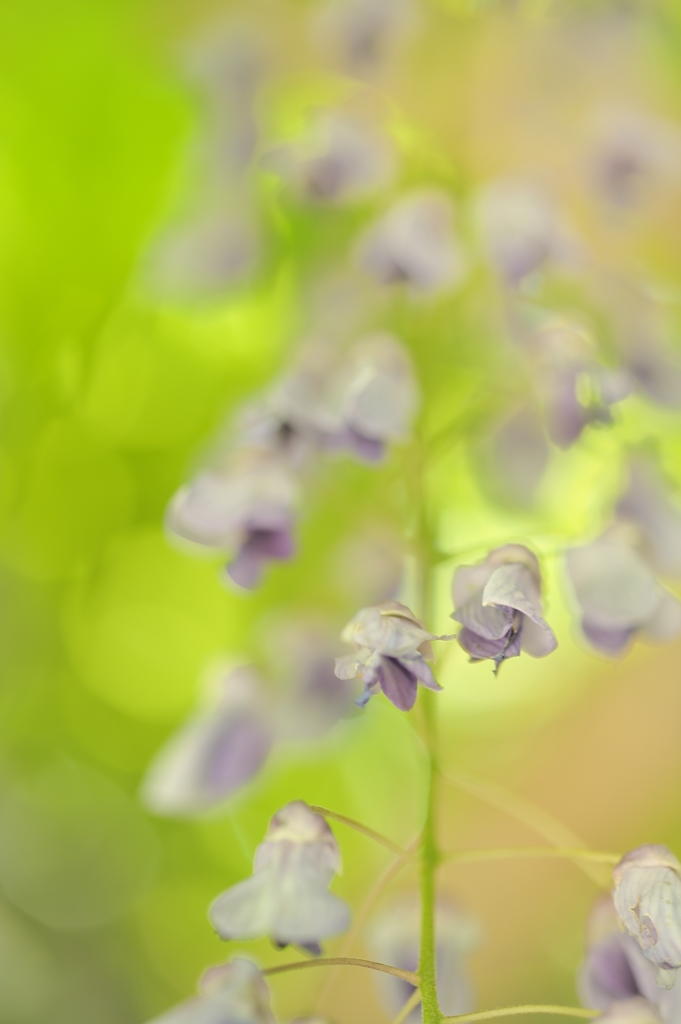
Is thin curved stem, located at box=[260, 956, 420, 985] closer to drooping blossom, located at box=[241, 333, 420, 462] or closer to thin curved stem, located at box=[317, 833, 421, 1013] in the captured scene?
thin curved stem, located at box=[317, 833, 421, 1013]

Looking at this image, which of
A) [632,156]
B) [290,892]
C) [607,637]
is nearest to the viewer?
[290,892]

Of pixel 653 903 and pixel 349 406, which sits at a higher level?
pixel 349 406

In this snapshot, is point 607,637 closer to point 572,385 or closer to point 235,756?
point 572,385

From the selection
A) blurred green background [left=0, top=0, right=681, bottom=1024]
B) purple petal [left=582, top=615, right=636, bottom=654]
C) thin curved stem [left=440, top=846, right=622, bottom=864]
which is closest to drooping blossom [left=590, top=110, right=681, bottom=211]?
blurred green background [left=0, top=0, right=681, bottom=1024]

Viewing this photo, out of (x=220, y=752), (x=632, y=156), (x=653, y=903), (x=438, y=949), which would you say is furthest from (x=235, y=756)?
(x=632, y=156)

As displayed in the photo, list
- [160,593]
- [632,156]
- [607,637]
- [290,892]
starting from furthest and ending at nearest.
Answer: [160,593], [632,156], [607,637], [290,892]

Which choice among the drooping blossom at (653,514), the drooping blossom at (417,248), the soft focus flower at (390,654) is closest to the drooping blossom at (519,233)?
the drooping blossom at (417,248)

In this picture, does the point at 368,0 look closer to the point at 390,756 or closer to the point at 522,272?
the point at 522,272
